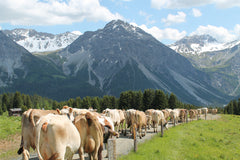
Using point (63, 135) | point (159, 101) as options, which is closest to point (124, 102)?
point (159, 101)

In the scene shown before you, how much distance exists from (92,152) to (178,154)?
879 cm

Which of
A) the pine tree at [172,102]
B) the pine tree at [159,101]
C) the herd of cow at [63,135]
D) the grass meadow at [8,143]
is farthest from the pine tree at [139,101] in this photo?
the herd of cow at [63,135]

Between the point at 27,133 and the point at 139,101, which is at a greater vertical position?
the point at 27,133

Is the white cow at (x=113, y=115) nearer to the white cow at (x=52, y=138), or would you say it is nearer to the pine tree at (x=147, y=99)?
the white cow at (x=52, y=138)

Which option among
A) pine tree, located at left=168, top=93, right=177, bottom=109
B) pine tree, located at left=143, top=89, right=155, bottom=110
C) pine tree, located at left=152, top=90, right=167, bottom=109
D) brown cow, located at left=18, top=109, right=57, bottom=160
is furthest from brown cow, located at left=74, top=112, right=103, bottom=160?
pine tree, located at left=168, top=93, right=177, bottom=109

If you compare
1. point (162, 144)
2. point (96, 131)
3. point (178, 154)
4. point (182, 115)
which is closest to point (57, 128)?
point (96, 131)

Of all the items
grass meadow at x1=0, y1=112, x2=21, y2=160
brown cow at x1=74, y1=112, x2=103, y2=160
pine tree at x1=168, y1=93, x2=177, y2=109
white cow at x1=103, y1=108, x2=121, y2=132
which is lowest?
pine tree at x1=168, y1=93, x2=177, y2=109

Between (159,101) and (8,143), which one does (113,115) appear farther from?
(159,101)

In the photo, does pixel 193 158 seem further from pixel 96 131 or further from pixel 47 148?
pixel 47 148

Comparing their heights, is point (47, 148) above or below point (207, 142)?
above

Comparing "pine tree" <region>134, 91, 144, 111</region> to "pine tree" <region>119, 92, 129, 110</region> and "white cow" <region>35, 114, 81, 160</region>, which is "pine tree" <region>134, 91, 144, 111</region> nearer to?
"pine tree" <region>119, 92, 129, 110</region>

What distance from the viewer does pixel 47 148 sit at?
8805mm

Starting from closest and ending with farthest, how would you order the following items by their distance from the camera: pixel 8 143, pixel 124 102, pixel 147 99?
pixel 8 143 → pixel 147 99 → pixel 124 102

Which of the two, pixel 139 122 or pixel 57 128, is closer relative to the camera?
pixel 57 128
